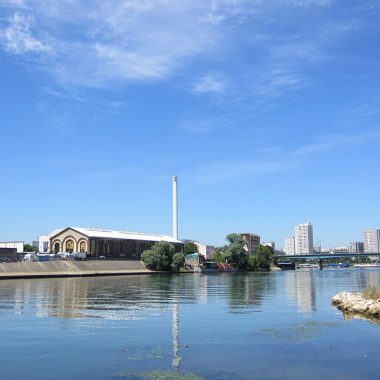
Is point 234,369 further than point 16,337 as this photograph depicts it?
No

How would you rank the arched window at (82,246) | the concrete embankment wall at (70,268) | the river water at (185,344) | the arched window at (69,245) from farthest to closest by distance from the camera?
the arched window at (69,245)
the arched window at (82,246)
the concrete embankment wall at (70,268)
the river water at (185,344)

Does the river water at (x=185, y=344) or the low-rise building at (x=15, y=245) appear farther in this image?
the low-rise building at (x=15, y=245)

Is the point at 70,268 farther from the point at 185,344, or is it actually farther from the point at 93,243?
the point at 185,344

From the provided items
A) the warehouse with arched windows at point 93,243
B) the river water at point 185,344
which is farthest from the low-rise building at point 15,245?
the river water at point 185,344

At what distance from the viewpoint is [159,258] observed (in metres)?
157

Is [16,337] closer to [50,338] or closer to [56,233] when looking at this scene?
[50,338]

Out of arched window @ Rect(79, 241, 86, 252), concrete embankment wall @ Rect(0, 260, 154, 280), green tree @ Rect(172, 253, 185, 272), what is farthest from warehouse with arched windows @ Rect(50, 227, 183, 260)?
green tree @ Rect(172, 253, 185, 272)

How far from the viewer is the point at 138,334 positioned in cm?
2934

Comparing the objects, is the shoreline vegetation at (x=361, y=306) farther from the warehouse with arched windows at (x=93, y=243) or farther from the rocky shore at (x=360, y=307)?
the warehouse with arched windows at (x=93, y=243)

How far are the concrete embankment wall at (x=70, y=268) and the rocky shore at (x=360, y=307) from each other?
266ft

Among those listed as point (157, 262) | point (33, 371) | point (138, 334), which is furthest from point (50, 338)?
point (157, 262)

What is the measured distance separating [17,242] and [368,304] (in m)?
156

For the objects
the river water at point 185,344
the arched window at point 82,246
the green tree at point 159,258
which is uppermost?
the arched window at point 82,246

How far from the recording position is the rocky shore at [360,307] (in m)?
37.4
